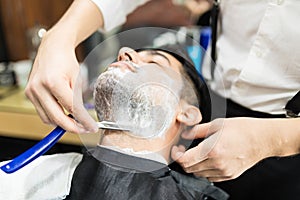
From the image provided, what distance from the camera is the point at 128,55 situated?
90 centimetres

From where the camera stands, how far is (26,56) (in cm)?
228

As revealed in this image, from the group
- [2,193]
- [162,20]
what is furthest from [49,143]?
[162,20]

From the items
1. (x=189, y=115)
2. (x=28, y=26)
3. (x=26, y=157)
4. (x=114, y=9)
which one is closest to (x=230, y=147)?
(x=189, y=115)

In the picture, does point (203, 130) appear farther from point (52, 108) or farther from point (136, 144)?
point (52, 108)

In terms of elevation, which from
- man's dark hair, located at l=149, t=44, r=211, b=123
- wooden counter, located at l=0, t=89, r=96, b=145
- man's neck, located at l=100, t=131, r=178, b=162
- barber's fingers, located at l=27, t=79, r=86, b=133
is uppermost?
barber's fingers, located at l=27, t=79, r=86, b=133

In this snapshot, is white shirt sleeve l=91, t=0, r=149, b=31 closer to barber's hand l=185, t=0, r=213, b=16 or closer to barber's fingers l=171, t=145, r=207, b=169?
barber's fingers l=171, t=145, r=207, b=169

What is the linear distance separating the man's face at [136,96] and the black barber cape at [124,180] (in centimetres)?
8

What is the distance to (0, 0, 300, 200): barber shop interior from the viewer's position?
786 millimetres

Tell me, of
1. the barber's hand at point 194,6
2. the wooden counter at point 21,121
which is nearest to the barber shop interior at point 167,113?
the wooden counter at point 21,121

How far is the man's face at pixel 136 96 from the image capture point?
85cm

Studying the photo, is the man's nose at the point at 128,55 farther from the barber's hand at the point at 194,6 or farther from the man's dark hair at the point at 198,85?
the barber's hand at the point at 194,6

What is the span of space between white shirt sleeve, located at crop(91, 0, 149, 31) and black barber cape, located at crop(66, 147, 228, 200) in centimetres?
39

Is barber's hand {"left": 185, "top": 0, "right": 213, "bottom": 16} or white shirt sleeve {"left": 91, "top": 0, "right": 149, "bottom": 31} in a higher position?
white shirt sleeve {"left": 91, "top": 0, "right": 149, "bottom": 31}

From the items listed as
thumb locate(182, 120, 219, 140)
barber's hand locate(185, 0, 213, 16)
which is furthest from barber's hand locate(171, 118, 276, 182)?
barber's hand locate(185, 0, 213, 16)
